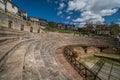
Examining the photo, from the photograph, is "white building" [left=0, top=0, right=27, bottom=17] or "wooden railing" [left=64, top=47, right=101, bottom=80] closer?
"wooden railing" [left=64, top=47, right=101, bottom=80]

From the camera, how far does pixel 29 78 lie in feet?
10.9

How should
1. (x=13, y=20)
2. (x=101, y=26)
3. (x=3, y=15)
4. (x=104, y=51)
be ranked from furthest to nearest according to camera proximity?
(x=101, y=26) → (x=104, y=51) → (x=13, y=20) → (x=3, y=15)

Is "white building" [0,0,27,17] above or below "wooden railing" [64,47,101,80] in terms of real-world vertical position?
above

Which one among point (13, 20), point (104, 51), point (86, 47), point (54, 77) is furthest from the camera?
point (104, 51)

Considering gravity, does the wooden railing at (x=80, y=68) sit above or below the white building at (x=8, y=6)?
below

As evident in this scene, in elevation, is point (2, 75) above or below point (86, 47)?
above

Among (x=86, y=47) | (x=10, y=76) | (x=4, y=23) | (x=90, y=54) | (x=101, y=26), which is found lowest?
(x=90, y=54)

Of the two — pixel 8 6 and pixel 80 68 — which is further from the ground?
pixel 8 6

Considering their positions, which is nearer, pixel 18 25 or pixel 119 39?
pixel 18 25

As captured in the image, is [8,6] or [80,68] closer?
[80,68]

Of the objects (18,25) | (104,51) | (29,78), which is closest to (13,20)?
(18,25)

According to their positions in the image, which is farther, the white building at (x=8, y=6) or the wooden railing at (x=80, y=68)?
the white building at (x=8, y=6)

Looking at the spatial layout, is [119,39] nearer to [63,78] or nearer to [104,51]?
[104,51]

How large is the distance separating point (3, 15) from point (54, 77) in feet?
34.7
